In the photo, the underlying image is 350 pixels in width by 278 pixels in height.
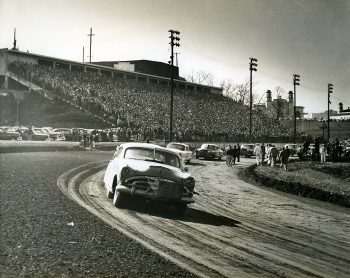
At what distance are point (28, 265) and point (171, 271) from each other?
6.06 feet

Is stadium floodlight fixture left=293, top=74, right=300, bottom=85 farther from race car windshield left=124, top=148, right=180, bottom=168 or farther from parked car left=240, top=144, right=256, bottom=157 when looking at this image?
race car windshield left=124, top=148, right=180, bottom=168

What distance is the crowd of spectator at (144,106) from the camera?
153ft

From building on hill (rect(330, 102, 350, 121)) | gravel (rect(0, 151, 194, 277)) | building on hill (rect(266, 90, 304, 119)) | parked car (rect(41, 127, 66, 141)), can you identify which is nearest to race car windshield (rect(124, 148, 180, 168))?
gravel (rect(0, 151, 194, 277))

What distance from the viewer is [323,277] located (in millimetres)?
6074

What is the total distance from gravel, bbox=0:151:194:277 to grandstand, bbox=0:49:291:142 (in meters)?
33.7

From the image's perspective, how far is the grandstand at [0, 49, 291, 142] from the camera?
46406 mm

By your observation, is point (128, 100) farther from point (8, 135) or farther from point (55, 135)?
point (8, 135)

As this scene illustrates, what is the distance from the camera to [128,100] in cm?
5366

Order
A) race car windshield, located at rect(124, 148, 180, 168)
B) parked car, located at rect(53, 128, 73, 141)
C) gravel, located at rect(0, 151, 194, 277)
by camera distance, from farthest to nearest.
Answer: parked car, located at rect(53, 128, 73, 141) < race car windshield, located at rect(124, 148, 180, 168) < gravel, located at rect(0, 151, 194, 277)

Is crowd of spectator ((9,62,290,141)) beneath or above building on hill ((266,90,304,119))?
beneath

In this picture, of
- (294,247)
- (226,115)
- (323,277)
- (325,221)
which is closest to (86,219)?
(294,247)

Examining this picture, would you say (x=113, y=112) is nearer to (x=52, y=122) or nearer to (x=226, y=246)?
(x=52, y=122)

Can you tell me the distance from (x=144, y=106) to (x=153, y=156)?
4311 centimetres

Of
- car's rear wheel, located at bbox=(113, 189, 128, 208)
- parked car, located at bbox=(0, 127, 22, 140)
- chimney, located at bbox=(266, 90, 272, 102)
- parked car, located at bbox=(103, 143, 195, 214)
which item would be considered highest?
chimney, located at bbox=(266, 90, 272, 102)
